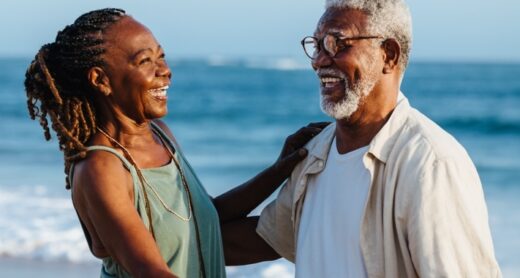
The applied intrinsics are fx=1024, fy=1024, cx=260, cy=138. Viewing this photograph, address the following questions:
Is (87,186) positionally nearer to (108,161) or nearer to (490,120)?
(108,161)

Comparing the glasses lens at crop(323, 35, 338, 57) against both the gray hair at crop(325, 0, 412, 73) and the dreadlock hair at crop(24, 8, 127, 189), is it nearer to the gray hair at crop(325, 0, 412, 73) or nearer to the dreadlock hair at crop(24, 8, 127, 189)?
the gray hair at crop(325, 0, 412, 73)

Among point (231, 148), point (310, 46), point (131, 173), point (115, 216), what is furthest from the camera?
point (231, 148)

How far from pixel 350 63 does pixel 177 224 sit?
791 millimetres

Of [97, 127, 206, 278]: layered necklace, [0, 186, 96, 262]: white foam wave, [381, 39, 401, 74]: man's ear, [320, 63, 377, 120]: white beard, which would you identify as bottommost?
[0, 186, 96, 262]: white foam wave

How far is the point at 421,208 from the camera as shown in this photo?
316 cm

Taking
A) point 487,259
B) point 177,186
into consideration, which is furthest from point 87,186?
point 487,259

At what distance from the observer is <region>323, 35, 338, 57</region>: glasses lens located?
11.4ft

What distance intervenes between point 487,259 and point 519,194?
9043mm

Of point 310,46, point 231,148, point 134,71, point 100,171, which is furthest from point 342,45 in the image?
point 231,148

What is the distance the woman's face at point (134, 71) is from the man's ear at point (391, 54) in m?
0.74

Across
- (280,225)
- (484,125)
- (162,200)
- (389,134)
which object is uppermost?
(389,134)

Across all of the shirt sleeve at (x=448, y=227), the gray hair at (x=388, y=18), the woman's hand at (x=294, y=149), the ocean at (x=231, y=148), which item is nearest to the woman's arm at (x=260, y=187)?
the woman's hand at (x=294, y=149)

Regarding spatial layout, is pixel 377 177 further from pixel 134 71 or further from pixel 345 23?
pixel 134 71

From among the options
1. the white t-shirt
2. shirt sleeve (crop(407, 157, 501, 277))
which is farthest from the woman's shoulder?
shirt sleeve (crop(407, 157, 501, 277))
